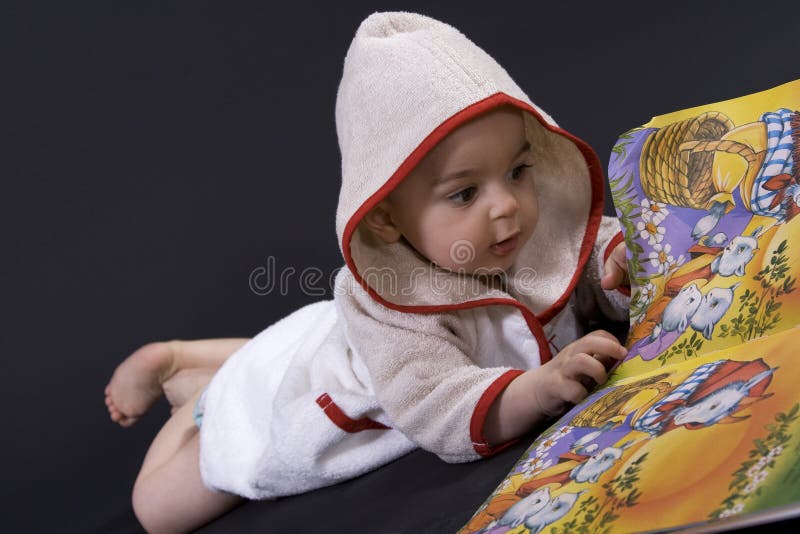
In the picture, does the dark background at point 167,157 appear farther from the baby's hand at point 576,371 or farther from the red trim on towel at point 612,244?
the baby's hand at point 576,371

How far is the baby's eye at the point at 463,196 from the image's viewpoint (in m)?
1.06

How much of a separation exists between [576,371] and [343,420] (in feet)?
1.02

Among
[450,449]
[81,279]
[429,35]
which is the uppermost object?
[429,35]

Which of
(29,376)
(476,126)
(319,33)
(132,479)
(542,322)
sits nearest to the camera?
(476,126)

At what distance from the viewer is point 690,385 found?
796 mm

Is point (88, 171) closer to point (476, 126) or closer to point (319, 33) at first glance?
point (319, 33)

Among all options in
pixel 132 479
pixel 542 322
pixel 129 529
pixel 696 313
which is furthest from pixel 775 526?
pixel 132 479

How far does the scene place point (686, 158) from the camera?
3.24 feet

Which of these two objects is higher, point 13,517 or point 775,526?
point 775,526

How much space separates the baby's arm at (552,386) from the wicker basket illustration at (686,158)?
149 millimetres

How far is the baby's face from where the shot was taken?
1039 mm

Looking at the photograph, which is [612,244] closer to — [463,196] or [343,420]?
[463,196]

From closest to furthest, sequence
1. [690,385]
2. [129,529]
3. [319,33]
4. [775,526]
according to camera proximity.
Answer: [775,526] → [690,385] → [129,529] → [319,33]

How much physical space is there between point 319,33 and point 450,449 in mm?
1310
